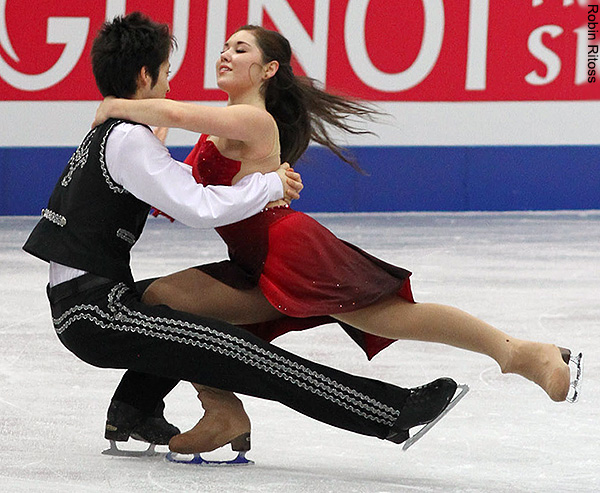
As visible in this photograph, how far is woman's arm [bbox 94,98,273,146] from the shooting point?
2217mm

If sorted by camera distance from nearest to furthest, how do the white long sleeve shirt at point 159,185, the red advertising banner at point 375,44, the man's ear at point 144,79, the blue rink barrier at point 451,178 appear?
the white long sleeve shirt at point 159,185, the man's ear at point 144,79, the red advertising banner at point 375,44, the blue rink barrier at point 451,178

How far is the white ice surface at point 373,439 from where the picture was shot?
7.25 ft

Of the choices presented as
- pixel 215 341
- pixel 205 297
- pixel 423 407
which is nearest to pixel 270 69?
pixel 205 297

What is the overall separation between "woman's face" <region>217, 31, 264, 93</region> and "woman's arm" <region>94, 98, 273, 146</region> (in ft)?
0.47

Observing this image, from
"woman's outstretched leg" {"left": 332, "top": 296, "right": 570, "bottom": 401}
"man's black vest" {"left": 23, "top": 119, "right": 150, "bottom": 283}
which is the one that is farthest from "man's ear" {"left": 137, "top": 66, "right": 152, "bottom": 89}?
"woman's outstretched leg" {"left": 332, "top": 296, "right": 570, "bottom": 401}

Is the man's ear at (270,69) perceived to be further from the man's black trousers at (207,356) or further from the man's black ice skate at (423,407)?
the man's black ice skate at (423,407)

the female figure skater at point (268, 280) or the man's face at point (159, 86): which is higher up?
the man's face at point (159, 86)

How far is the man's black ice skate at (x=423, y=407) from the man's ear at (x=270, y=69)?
2.45ft

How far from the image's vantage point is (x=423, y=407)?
2.24m

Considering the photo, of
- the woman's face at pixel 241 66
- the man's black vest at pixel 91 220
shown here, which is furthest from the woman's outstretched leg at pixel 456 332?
the woman's face at pixel 241 66

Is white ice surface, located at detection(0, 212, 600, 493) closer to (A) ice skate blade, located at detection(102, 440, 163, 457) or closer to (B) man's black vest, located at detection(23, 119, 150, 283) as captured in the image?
(A) ice skate blade, located at detection(102, 440, 163, 457)

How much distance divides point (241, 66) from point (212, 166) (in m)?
0.23

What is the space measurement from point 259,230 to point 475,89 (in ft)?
16.4

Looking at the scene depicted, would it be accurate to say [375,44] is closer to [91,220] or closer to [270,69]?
[270,69]
